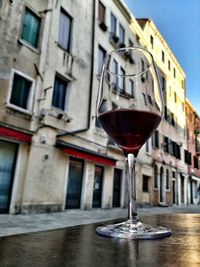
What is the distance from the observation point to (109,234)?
22.8 inches

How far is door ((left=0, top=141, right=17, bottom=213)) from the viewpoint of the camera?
273 inches

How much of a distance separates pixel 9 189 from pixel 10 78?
133 inches

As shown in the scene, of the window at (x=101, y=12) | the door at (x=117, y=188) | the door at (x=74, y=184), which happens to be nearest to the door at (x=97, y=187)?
the door at (x=74, y=184)

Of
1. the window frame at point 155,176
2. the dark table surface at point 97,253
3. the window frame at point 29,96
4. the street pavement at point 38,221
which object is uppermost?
the window frame at point 29,96

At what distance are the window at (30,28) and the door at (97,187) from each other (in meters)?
5.88

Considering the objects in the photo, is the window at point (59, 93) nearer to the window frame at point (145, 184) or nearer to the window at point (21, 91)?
the window at point (21, 91)

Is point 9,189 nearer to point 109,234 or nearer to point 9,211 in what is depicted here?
point 9,211

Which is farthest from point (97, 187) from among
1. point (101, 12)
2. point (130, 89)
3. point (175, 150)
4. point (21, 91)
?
point (175, 150)

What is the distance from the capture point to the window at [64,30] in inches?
385

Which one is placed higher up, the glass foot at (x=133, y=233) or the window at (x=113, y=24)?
the window at (x=113, y=24)

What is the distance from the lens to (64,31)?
10047 mm

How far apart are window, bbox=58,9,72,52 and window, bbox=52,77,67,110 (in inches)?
58.8

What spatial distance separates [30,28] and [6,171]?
5.04 metres

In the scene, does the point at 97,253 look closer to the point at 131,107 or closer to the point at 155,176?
the point at 131,107
